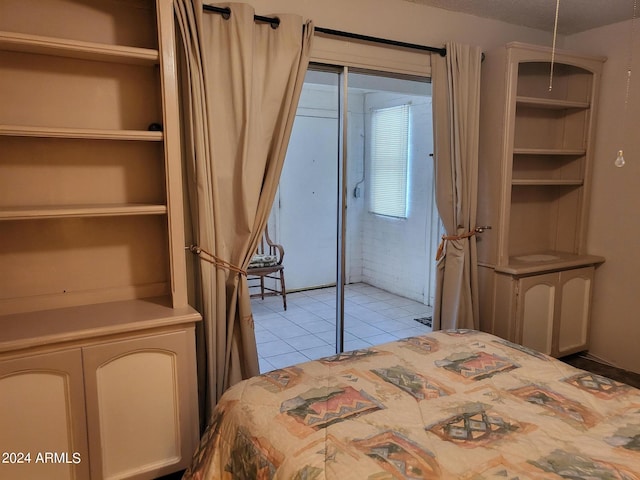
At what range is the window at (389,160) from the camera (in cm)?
483

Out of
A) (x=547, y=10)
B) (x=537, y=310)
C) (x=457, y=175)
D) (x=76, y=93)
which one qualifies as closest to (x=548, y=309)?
(x=537, y=310)

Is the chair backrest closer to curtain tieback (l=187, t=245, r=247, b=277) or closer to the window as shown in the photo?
the window

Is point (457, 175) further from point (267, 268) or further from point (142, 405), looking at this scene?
point (142, 405)

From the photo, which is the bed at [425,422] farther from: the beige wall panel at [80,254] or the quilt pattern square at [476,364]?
the beige wall panel at [80,254]

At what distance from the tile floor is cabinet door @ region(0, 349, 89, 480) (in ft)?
4.82

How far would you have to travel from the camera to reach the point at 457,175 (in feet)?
9.84

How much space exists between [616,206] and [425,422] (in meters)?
2.69

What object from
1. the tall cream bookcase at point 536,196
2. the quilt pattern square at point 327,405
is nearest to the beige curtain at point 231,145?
the quilt pattern square at point 327,405

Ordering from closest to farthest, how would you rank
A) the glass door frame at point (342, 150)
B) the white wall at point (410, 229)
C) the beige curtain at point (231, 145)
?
the beige curtain at point (231, 145) < the glass door frame at point (342, 150) < the white wall at point (410, 229)

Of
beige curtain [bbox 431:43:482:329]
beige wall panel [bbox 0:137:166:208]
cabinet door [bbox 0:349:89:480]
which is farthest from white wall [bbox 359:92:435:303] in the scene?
cabinet door [bbox 0:349:89:480]

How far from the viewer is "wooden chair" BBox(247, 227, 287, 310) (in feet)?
13.7

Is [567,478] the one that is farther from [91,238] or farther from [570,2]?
[570,2]

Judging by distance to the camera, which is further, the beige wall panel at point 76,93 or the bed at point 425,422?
the beige wall panel at point 76,93

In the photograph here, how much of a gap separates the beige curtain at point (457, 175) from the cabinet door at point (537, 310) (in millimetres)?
295
